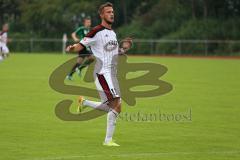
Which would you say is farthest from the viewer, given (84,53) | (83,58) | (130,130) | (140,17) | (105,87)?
(140,17)

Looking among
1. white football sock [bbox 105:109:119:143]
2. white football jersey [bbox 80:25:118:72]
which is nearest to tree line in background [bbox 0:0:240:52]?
white football jersey [bbox 80:25:118:72]

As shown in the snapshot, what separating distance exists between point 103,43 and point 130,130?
2414 mm

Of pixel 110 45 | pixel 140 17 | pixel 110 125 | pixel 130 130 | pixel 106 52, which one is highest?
pixel 110 45

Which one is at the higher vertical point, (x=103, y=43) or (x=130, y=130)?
(x=103, y=43)

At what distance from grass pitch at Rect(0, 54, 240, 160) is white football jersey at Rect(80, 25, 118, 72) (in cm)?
137

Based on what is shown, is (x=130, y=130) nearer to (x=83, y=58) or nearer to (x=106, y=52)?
(x=106, y=52)

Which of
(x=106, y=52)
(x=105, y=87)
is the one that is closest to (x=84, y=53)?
(x=106, y=52)

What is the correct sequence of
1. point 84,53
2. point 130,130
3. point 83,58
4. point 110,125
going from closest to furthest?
point 110,125 → point 130,130 → point 83,58 → point 84,53

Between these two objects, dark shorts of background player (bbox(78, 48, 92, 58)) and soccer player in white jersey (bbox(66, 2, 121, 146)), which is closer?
soccer player in white jersey (bbox(66, 2, 121, 146))

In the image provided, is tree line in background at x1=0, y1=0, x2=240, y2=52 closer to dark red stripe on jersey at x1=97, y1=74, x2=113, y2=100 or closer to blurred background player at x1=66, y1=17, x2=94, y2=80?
blurred background player at x1=66, y1=17, x2=94, y2=80

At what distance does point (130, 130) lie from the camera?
1328cm

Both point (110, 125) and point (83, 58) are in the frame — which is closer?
point (110, 125)

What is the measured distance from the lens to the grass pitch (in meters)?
10.6

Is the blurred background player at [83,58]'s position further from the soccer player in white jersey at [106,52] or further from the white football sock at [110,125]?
the white football sock at [110,125]
